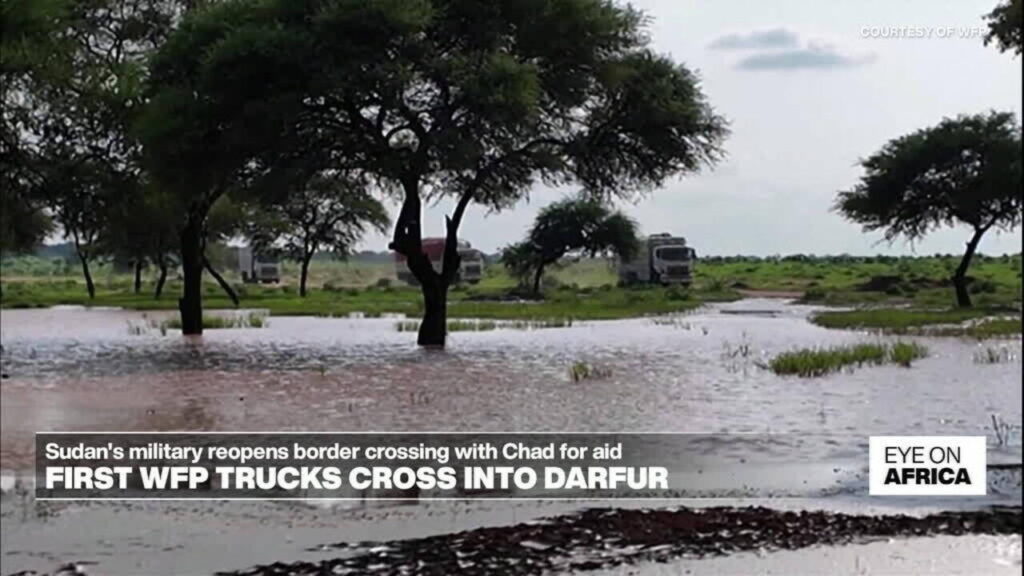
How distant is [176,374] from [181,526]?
51.5 inches

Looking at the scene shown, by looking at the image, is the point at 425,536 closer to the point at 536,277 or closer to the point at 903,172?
the point at 536,277

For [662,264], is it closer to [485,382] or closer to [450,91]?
[485,382]

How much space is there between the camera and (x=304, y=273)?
4.74 meters

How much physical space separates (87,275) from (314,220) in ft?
3.04

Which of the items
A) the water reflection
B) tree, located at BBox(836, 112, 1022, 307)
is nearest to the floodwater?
the water reflection

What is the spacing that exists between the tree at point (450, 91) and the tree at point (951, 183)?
796mm

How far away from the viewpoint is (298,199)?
16.8 feet

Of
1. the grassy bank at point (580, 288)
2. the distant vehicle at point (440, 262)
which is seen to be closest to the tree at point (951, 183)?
the grassy bank at point (580, 288)

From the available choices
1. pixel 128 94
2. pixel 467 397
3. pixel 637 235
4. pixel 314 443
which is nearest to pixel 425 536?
pixel 314 443

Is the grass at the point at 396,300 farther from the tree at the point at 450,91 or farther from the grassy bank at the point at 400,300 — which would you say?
the tree at the point at 450,91

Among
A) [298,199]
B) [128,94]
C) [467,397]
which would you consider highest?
[128,94]

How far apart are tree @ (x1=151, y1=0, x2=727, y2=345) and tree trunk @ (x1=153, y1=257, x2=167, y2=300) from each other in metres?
0.49

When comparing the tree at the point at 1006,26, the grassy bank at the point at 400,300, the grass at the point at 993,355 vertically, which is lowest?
the grass at the point at 993,355

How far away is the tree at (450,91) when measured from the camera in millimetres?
5402
